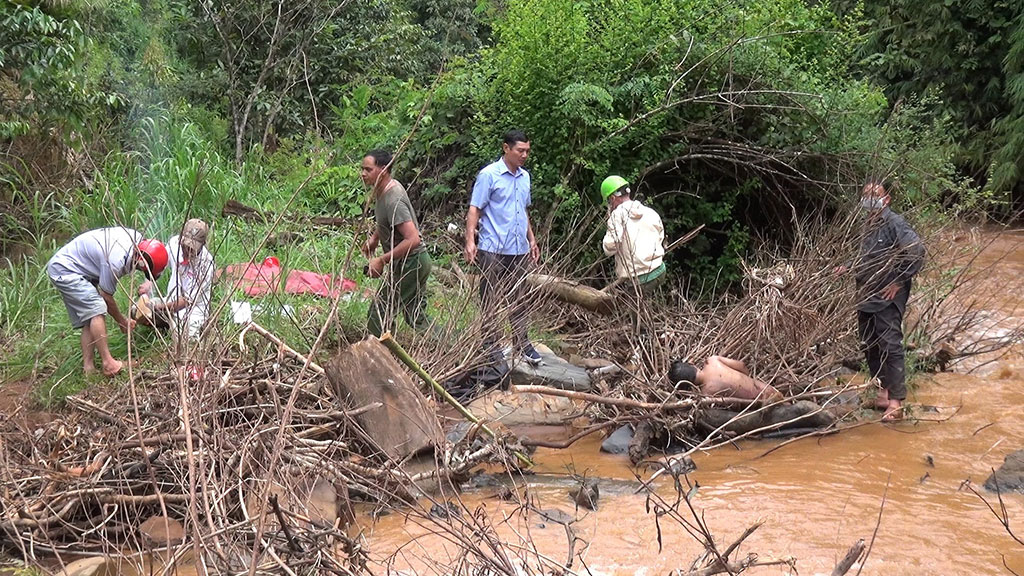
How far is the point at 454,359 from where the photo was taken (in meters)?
6.19

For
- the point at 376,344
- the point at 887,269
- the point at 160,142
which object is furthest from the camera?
the point at 160,142

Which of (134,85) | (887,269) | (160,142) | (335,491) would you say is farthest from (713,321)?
(134,85)

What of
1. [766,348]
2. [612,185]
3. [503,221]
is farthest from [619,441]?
[612,185]

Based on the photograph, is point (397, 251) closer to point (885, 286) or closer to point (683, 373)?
point (683, 373)

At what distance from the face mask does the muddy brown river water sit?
5.09 feet

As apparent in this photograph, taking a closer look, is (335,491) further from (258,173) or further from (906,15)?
(906,15)

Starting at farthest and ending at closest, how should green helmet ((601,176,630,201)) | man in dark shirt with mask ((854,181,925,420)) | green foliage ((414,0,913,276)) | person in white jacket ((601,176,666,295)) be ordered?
green foliage ((414,0,913,276)), green helmet ((601,176,630,201)), person in white jacket ((601,176,666,295)), man in dark shirt with mask ((854,181,925,420))

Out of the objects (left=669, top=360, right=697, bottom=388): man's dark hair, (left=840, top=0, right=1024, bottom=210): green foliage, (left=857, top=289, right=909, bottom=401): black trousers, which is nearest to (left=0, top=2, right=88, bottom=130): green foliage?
(left=669, top=360, right=697, bottom=388): man's dark hair

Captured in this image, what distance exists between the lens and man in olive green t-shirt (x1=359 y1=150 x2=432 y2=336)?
20.8 feet

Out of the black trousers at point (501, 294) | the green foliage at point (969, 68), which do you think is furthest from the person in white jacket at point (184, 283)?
the green foliage at point (969, 68)

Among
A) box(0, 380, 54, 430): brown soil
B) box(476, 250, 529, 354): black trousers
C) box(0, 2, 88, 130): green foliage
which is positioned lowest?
box(0, 380, 54, 430): brown soil

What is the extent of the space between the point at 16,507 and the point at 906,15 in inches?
697

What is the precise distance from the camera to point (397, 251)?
632 centimetres

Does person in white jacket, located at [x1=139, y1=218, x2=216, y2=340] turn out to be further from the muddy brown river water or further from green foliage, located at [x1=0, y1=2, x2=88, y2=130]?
green foliage, located at [x1=0, y1=2, x2=88, y2=130]
